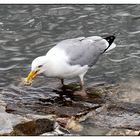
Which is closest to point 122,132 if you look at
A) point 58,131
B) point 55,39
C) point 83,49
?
point 58,131

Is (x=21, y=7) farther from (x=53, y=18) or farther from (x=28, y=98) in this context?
(x=28, y=98)

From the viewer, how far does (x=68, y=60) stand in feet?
26.6

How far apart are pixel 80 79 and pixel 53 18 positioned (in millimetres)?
3151

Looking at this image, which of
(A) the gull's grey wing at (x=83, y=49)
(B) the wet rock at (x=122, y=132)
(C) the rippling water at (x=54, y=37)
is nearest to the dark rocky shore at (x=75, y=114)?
(B) the wet rock at (x=122, y=132)

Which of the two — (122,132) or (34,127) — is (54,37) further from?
(122,132)

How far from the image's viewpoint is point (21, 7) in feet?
38.9

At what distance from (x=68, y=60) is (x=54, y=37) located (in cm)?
253

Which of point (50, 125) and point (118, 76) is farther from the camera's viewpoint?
point (118, 76)

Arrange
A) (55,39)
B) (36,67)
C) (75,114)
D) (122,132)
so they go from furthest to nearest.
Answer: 1. (55,39)
2. (36,67)
3. (75,114)
4. (122,132)

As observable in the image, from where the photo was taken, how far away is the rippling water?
29.7 ft

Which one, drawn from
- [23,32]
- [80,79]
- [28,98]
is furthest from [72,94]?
[23,32]

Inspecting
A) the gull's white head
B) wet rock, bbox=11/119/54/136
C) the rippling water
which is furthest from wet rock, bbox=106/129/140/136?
the rippling water

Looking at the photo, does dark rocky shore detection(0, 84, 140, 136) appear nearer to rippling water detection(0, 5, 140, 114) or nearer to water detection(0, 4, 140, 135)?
water detection(0, 4, 140, 135)

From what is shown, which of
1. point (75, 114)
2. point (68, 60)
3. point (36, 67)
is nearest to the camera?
point (75, 114)
